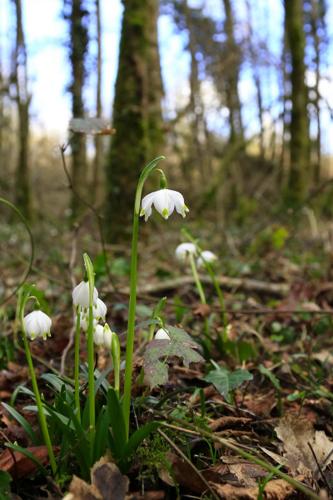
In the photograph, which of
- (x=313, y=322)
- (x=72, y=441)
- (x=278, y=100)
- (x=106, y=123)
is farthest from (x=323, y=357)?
(x=278, y=100)

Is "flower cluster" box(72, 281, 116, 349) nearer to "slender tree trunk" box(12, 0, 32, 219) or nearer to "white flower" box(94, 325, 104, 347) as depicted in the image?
"white flower" box(94, 325, 104, 347)

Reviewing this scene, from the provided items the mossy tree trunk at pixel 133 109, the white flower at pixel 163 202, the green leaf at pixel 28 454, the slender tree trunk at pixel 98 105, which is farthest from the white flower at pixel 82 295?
the slender tree trunk at pixel 98 105

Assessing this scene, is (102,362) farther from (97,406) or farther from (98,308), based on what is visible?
(98,308)

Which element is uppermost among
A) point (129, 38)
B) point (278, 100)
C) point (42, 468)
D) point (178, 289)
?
point (129, 38)

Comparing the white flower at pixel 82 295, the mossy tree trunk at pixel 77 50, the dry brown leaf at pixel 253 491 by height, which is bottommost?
the dry brown leaf at pixel 253 491

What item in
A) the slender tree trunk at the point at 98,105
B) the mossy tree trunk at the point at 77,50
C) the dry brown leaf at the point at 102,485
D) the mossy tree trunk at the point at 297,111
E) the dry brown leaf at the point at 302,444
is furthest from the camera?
the mossy tree trunk at the point at 77,50

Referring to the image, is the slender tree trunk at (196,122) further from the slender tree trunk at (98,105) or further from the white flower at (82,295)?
the white flower at (82,295)
